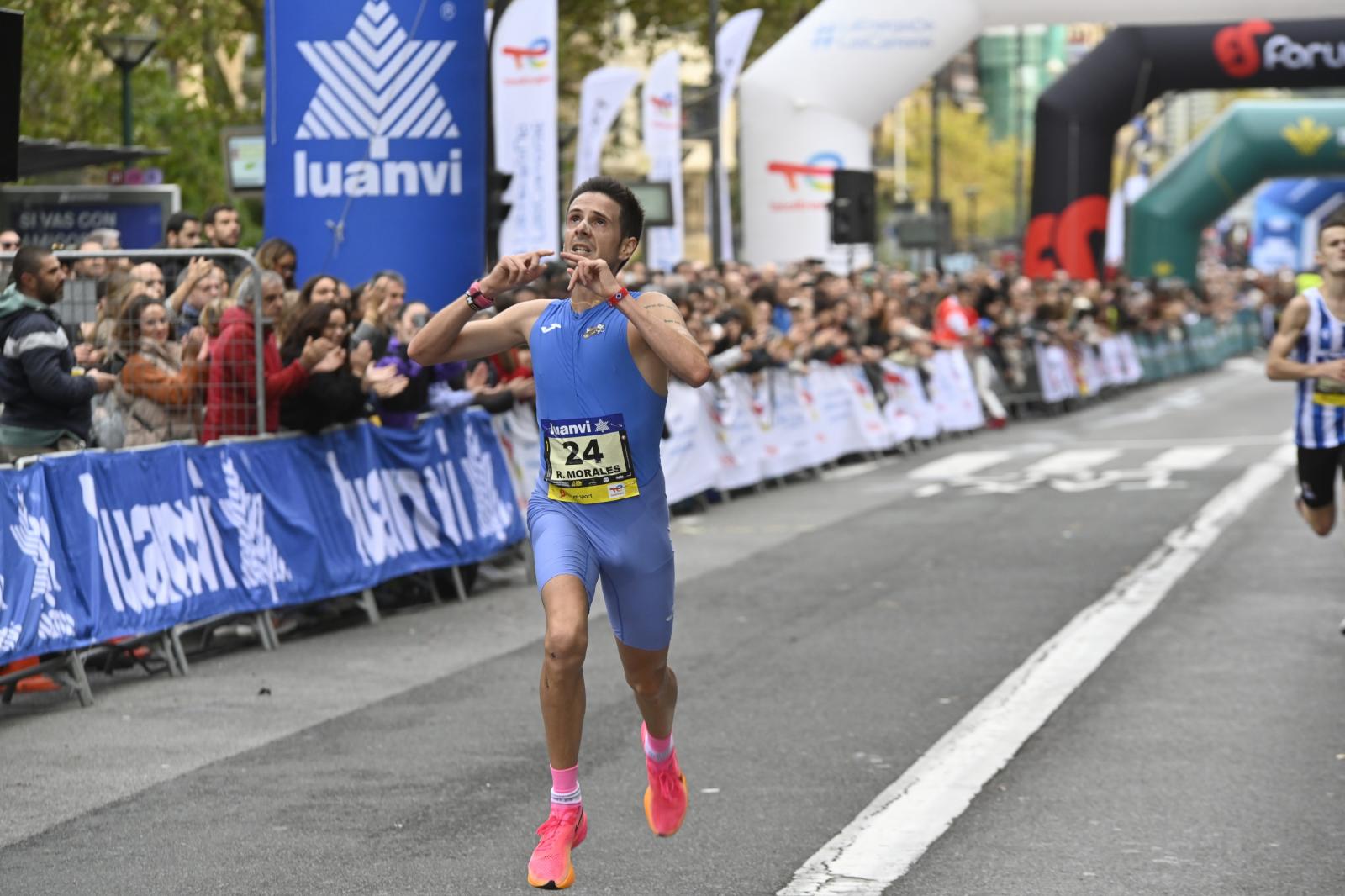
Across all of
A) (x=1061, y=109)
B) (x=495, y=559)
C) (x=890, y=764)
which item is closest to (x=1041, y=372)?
(x=1061, y=109)

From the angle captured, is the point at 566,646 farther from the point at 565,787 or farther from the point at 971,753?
the point at 971,753

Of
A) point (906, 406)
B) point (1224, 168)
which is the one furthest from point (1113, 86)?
point (906, 406)

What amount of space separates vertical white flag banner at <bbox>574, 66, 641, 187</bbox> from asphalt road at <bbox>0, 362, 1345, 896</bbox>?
10.8 m

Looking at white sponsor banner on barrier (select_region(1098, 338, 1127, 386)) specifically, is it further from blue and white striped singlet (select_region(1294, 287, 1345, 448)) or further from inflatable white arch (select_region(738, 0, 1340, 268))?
blue and white striped singlet (select_region(1294, 287, 1345, 448))

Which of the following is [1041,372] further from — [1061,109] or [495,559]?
[495,559]

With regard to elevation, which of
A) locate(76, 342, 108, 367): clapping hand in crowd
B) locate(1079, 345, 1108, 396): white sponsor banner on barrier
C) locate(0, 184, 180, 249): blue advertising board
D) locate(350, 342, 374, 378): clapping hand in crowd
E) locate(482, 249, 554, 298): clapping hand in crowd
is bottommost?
locate(1079, 345, 1108, 396): white sponsor banner on barrier

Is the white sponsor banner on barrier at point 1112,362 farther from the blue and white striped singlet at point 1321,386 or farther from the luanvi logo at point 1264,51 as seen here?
the blue and white striped singlet at point 1321,386

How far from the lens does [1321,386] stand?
1048 cm

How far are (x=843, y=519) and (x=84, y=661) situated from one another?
25.4 feet

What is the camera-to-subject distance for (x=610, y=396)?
5906mm

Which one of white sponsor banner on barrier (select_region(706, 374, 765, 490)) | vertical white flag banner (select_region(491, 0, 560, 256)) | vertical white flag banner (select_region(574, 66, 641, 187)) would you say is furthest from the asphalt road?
vertical white flag banner (select_region(574, 66, 641, 187))

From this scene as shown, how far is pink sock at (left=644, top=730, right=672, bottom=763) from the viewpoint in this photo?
6.21 metres

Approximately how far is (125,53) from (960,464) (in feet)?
31.2

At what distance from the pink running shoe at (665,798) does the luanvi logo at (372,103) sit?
810cm
